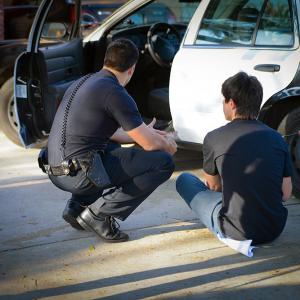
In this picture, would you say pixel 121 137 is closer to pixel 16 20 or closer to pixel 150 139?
pixel 150 139

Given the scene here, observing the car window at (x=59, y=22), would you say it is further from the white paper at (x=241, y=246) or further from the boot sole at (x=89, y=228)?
the white paper at (x=241, y=246)

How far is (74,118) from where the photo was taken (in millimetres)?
3943

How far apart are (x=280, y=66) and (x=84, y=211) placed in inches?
68.0

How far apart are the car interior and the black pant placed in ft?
5.37

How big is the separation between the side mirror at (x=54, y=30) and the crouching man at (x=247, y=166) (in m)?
3.31

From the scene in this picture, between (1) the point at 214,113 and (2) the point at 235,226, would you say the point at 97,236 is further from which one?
(1) the point at 214,113

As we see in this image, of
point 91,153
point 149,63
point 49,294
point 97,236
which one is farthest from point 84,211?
point 149,63

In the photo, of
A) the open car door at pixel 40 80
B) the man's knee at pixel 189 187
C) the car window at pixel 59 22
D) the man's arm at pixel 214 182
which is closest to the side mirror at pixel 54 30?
the car window at pixel 59 22

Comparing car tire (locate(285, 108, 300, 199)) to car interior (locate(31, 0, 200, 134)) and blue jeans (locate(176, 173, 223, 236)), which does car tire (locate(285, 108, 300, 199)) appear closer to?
blue jeans (locate(176, 173, 223, 236))

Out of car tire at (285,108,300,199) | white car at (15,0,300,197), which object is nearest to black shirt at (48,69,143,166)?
white car at (15,0,300,197)

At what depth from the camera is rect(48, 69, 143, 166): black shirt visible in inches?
151

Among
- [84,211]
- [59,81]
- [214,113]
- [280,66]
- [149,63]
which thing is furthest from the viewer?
[149,63]

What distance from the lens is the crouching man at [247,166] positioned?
374 cm

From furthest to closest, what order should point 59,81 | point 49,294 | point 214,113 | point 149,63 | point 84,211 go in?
point 149,63 < point 59,81 < point 214,113 < point 84,211 < point 49,294
